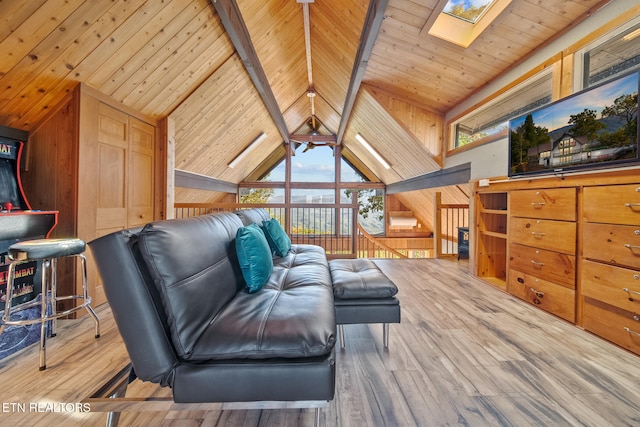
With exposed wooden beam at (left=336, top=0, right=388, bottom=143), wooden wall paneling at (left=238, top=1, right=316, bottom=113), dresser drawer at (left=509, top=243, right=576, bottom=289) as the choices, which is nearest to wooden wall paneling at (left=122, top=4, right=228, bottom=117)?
wooden wall paneling at (left=238, top=1, right=316, bottom=113)

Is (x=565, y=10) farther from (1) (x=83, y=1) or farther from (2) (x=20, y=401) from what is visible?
(2) (x=20, y=401)

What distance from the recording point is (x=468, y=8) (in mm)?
2443

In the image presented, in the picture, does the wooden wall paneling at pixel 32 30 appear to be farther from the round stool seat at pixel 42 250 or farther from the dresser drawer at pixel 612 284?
the dresser drawer at pixel 612 284

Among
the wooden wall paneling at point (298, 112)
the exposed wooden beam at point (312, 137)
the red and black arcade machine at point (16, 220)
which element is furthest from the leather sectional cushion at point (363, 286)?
the exposed wooden beam at point (312, 137)

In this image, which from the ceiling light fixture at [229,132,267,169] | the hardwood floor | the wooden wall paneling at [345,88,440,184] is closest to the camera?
the hardwood floor

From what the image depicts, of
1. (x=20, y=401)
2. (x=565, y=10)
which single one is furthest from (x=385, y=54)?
(x=20, y=401)

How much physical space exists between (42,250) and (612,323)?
11.4 ft

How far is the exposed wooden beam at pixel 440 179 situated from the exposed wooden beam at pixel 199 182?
171 inches

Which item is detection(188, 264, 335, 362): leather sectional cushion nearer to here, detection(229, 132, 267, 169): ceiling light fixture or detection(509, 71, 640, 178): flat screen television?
detection(509, 71, 640, 178): flat screen television

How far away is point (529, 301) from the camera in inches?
95.5

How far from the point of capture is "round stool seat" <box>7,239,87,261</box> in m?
1.43

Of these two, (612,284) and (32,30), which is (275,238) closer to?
(32,30)

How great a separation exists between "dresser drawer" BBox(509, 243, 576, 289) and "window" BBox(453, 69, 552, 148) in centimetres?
136

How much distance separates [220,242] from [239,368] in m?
0.65
